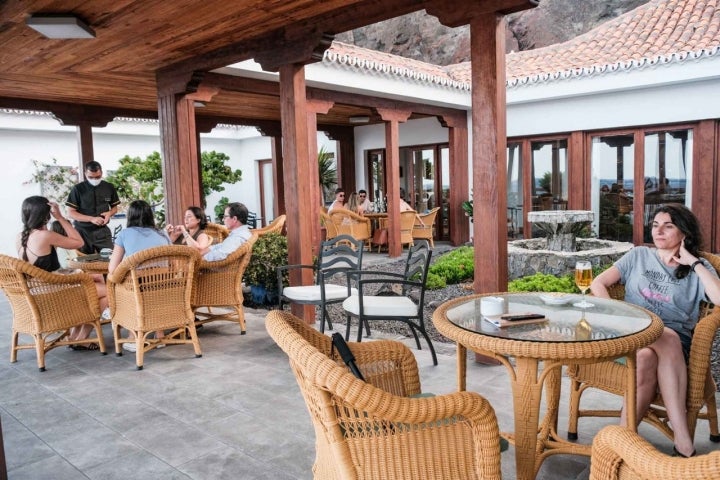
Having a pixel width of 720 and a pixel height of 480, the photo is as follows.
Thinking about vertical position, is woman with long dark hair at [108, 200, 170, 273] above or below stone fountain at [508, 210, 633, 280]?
above

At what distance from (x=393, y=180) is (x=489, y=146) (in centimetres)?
646

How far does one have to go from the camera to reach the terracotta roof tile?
8.64 meters

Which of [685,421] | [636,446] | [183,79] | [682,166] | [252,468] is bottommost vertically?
[252,468]

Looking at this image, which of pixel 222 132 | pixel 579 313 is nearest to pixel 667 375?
pixel 579 313

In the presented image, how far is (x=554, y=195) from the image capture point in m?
10.6

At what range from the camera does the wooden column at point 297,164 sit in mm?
4805

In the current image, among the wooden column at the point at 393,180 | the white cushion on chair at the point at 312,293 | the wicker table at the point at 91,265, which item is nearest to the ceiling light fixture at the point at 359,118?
the wooden column at the point at 393,180

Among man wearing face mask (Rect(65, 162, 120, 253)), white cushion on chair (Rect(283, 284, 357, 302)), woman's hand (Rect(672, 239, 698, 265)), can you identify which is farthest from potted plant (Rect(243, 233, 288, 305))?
woman's hand (Rect(672, 239, 698, 265))

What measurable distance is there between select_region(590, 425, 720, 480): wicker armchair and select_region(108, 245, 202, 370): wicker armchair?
3152 mm

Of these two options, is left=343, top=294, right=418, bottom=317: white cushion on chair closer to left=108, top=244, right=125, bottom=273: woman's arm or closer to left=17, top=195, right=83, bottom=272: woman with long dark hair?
left=108, top=244, right=125, bottom=273: woman's arm

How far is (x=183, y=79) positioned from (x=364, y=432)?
16.5 ft

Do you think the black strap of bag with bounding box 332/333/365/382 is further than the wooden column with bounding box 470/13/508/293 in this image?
No

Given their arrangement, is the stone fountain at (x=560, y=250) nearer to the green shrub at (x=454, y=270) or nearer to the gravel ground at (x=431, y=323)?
the green shrub at (x=454, y=270)

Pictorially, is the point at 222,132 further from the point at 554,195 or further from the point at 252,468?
the point at 252,468
